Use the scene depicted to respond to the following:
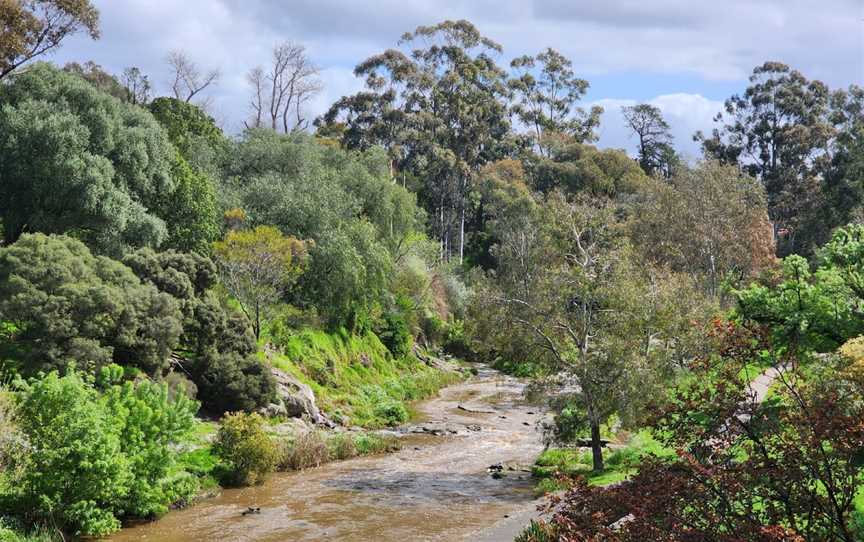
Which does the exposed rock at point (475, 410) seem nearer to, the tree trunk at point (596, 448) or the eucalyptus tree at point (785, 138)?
the tree trunk at point (596, 448)

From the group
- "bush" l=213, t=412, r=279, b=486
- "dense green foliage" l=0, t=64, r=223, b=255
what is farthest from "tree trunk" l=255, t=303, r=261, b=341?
"bush" l=213, t=412, r=279, b=486

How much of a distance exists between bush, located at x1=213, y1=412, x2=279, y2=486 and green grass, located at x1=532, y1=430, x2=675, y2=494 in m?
8.48

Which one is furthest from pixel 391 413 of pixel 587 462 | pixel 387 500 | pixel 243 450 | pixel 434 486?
pixel 387 500

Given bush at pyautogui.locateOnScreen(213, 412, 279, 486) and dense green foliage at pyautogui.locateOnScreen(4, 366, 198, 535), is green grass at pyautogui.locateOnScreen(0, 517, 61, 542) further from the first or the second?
bush at pyautogui.locateOnScreen(213, 412, 279, 486)

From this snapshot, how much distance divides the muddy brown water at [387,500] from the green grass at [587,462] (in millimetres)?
726

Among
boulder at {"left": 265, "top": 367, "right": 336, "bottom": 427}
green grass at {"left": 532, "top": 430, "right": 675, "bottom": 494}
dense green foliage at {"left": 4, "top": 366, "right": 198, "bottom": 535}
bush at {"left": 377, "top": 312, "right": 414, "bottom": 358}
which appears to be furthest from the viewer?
bush at {"left": 377, "top": 312, "right": 414, "bottom": 358}

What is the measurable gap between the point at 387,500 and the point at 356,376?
2009 centimetres

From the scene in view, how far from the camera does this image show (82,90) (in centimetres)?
3712

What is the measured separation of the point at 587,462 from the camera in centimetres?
2705

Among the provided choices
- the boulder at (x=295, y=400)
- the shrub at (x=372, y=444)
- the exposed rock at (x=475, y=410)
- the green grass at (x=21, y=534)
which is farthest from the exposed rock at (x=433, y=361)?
the green grass at (x=21, y=534)

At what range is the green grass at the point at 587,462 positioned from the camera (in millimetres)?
24016

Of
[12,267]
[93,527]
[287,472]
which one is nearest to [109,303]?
[12,267]

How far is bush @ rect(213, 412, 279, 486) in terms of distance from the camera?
25.2 metres

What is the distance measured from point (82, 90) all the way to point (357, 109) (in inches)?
1688
